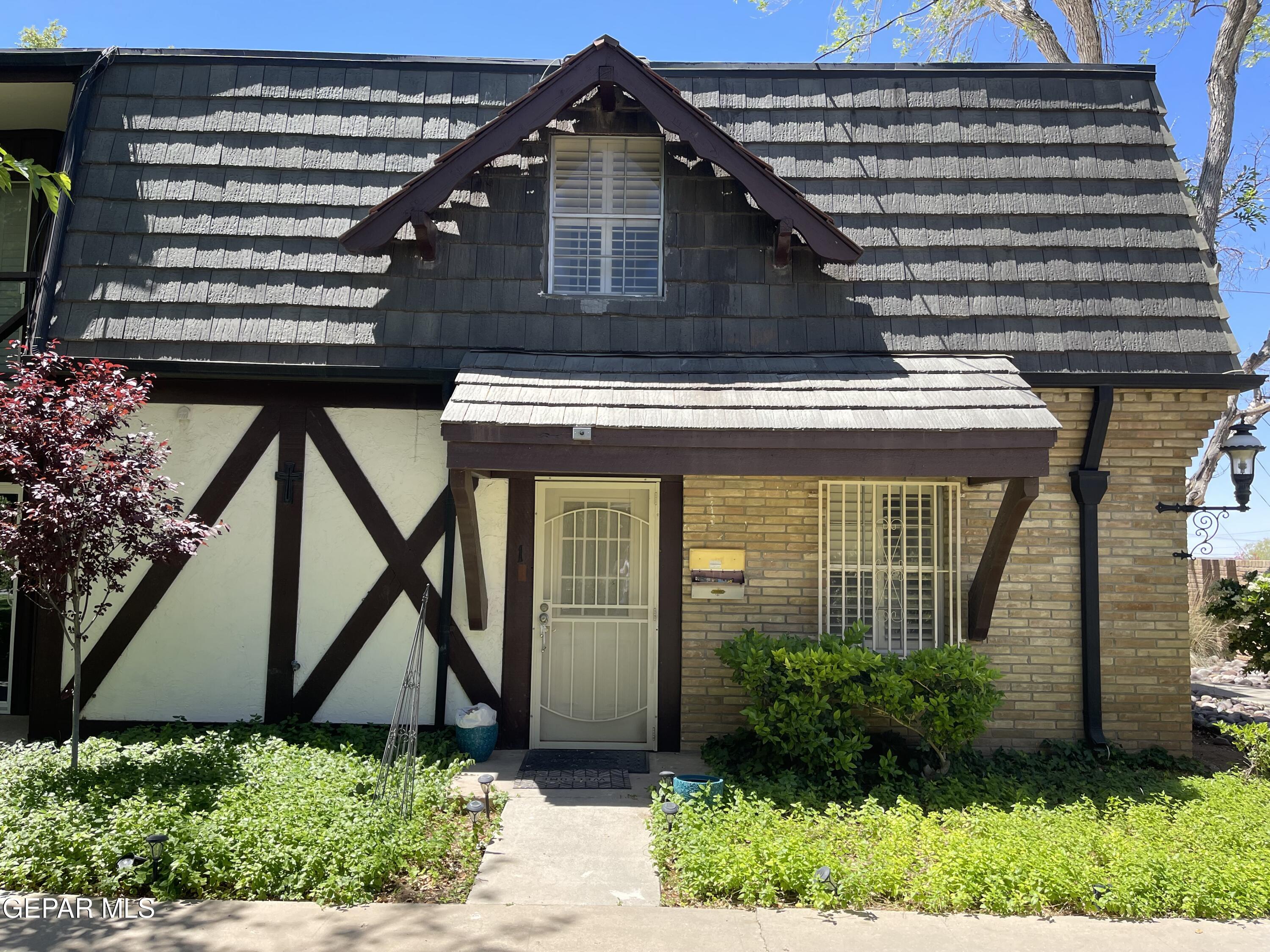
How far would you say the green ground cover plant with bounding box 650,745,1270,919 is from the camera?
4805mm

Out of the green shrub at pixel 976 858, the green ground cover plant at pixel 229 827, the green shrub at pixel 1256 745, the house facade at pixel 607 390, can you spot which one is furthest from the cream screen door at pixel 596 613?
the green shrub at pixel 1256 745

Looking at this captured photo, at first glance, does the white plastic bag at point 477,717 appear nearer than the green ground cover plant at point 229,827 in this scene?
No

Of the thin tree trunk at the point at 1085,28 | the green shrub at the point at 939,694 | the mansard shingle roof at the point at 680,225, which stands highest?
the thin tree trunk at the point at 1085,28

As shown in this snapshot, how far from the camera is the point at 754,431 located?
6461 millimetres

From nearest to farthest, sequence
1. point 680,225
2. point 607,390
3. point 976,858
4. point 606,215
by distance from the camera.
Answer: point 976,858 → point 607,390 → point 680,225 → point 606,215

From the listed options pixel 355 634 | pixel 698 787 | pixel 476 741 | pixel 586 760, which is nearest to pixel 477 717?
pixel 476 741

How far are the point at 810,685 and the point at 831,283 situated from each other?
137 inches

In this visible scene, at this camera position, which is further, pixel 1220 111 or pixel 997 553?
pixel 1220 111

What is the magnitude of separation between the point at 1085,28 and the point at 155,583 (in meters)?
15.9

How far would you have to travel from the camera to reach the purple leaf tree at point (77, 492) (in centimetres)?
580

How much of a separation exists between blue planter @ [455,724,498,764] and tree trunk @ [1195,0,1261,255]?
1279 cm

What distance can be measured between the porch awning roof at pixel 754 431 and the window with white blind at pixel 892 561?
1.03 metres

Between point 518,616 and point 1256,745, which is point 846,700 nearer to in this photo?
point 518,616

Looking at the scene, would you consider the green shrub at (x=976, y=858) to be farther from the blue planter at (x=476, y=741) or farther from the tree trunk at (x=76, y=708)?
the tree trunk at (x=76, y=708)
